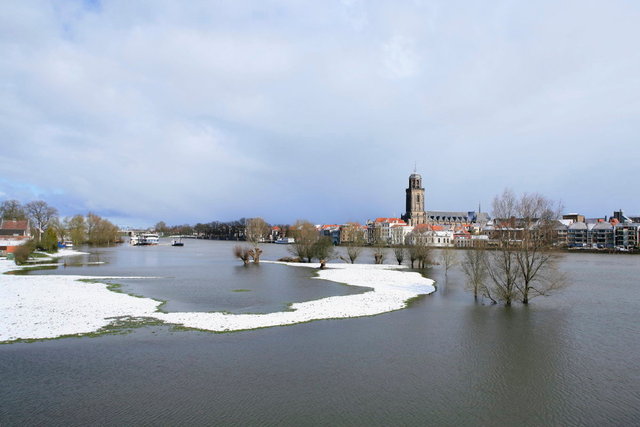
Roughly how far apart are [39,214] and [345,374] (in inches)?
4669

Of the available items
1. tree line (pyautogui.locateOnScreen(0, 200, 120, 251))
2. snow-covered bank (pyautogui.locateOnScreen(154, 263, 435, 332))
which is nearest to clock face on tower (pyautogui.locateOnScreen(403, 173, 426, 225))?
tree line (pyautogui.locateOnScreen(0, 200, 120, 251))

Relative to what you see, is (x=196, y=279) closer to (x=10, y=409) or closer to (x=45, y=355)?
(x=45, y=355)

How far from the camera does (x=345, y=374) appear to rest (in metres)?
12.8

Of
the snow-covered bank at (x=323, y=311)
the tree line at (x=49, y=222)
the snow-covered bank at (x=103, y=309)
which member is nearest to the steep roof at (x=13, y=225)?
the tree line at (x=49, y=222)

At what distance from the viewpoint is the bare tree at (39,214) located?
10550 centimetres

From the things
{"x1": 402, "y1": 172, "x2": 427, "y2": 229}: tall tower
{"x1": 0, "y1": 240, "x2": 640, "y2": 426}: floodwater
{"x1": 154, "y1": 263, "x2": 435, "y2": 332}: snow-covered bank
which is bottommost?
{"x1": 0, "y1": 240, "x2": 640, "y2": 426}: floodwater

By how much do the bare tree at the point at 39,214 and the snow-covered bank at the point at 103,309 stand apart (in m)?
88.0

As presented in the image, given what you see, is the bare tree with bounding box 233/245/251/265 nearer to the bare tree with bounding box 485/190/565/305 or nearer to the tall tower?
the bare tree with bounding box 485/190/565/305

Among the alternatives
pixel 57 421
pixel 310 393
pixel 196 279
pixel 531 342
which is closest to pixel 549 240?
pixel 531 342

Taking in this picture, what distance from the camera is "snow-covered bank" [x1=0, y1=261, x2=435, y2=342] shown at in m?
18.0

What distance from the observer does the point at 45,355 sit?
556 inches

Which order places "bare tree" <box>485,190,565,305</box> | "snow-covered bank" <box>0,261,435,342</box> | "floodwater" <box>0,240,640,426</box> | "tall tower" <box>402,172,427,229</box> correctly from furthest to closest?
"tall tower" <box>402,172,427,229</box> → "bare tree" <box>485,190,565,305</box> → "snow-covered bank" <box>0,261,435,342</box> → "floodwater" <box>0,240,640,426</box>

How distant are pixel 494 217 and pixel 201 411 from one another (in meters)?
22.9

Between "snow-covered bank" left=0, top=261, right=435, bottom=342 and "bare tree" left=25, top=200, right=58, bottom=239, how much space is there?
88.0 m
